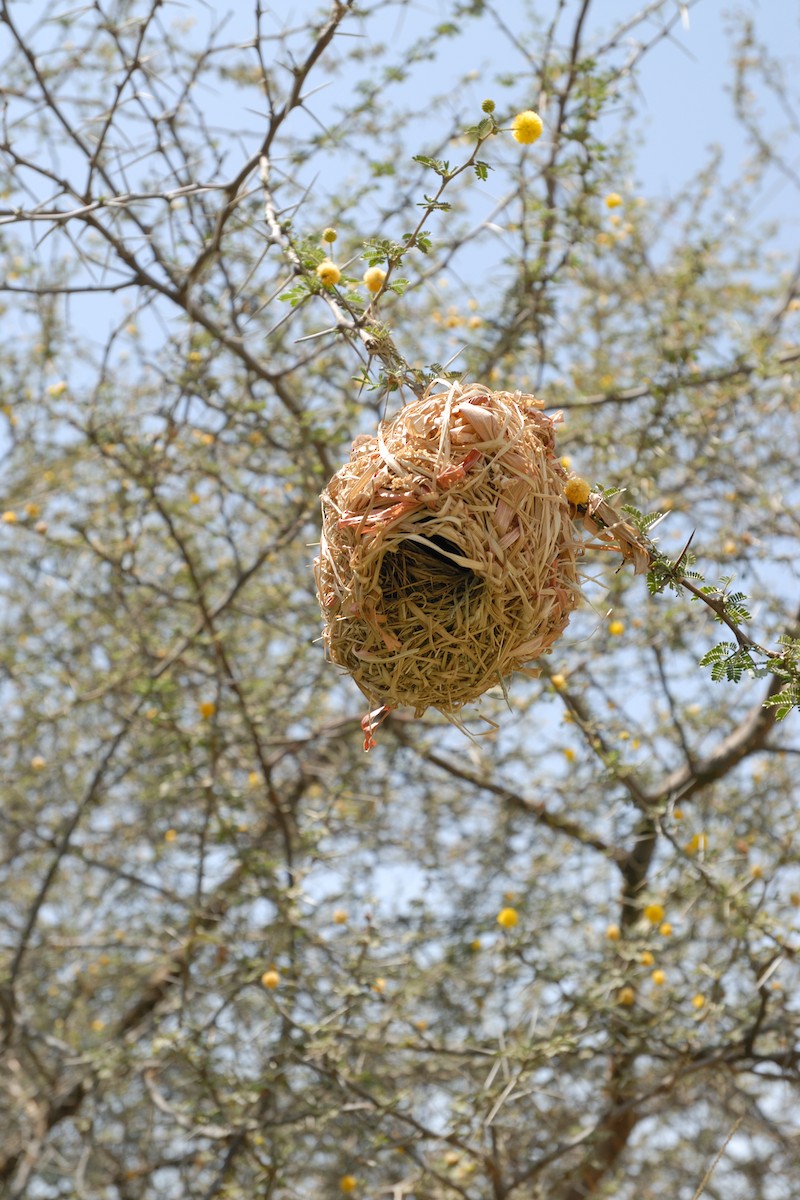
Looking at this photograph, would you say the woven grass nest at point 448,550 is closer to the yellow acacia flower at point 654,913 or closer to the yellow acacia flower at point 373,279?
the yellow acacia flower at point 373,279

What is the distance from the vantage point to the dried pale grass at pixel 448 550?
166 centimetres

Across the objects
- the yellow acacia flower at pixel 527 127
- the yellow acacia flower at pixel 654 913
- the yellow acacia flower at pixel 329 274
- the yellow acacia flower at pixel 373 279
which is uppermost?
the yellow acacia flower at pixel 527 127

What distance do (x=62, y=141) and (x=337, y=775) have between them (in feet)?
9.13

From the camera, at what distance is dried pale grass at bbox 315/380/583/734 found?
1.66 metres

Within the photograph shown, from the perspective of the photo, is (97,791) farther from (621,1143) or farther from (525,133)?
(525,133)

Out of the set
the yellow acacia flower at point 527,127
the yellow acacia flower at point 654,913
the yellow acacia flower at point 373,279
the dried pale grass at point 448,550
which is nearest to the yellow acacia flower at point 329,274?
the yellow acacia flower at point 373,279

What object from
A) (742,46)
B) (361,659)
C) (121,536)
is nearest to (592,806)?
(121,536)

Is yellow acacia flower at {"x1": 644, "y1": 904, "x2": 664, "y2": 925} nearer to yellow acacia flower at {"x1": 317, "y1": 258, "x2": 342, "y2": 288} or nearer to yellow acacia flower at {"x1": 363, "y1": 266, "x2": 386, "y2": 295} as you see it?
yellow acacia flower at {"x1": 363, "y1": 266, "x2": 386, "y2": 295}

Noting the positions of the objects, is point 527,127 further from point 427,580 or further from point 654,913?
point 654,913

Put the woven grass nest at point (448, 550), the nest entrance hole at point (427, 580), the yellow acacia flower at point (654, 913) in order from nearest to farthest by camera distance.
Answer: the woven grass nest at point (448, 550)
the nest entrance hole at point (427, 580)
the yellow acacia flower at point (654, 913)

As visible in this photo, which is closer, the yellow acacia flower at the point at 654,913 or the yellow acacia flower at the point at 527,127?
the yellow acacia flower at the point at 527,127

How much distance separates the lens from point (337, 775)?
4.39 m

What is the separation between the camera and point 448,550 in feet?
5.86

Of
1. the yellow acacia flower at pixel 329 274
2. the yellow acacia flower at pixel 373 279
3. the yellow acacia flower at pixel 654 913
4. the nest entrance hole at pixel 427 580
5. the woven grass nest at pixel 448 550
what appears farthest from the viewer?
the yellow acacia flower at pixel 654 913
